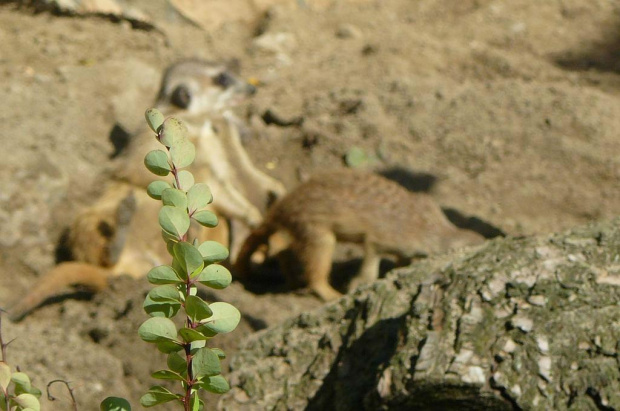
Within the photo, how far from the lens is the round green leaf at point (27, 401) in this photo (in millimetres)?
812

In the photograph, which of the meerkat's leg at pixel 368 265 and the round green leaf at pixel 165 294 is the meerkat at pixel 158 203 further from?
the round green leaf at pixel 165 294

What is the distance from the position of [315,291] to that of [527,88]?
1958 mm

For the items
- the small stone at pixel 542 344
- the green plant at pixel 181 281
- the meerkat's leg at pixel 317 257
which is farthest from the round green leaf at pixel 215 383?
the meerkat's leg at pixel 317 257

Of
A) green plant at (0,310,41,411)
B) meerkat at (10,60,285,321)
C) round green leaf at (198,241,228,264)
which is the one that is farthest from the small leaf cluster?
meerkat at (10,60,285,321)

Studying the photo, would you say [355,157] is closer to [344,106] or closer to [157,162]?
[344,106]

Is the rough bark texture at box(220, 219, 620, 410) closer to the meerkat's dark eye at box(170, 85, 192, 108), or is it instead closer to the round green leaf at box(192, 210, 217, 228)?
the round green leaf at box(192, 210, 217, 228)

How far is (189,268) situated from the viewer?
2.41 feet

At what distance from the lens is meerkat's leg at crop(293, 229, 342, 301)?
3.63m

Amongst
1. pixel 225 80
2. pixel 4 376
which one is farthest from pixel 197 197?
pixel 225 80

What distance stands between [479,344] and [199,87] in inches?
152

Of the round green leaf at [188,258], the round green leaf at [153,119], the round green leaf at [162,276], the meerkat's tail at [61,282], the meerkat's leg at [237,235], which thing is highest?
the round green leaf at [153,119]

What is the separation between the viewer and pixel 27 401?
0.82 m

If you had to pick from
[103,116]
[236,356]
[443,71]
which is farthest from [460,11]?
[236,356]

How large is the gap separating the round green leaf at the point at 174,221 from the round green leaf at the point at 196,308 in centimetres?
6
